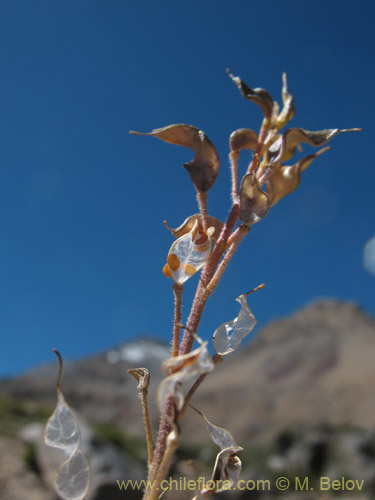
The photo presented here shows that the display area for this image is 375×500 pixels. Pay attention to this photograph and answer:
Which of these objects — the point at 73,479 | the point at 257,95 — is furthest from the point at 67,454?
the point at 257,95

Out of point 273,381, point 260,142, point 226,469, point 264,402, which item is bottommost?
point 226,469

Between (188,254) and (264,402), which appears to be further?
(264,402)

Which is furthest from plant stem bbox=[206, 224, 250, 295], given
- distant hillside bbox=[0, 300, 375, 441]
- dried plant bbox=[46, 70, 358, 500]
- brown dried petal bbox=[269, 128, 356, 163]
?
distant hillside bbox=[0, 300, 375, 441]

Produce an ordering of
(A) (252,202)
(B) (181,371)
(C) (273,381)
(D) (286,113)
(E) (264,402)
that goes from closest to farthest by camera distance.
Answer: (B) (181,371), (A) (252,202), (D) (286,113), (E) (264,402), (C) (273,381)

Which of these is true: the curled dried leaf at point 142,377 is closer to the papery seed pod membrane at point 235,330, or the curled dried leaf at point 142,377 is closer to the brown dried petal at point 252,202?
the papery seed pod membrane at point 235,330

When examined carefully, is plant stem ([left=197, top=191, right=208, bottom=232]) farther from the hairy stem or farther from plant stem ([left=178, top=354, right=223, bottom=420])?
plant stem ([left=178, top=354, right=223, bottom=420])

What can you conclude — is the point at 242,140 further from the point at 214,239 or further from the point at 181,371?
the point at 181,371
